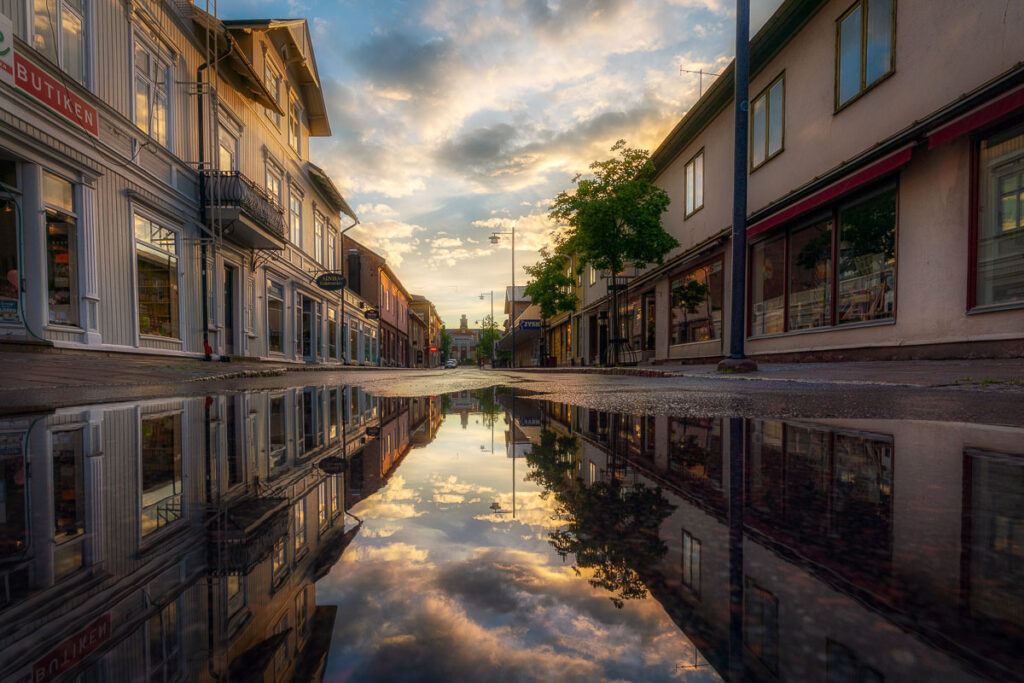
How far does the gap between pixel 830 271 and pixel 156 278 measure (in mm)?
12996

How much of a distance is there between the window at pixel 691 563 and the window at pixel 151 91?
12063 mm

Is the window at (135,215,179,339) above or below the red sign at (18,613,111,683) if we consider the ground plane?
above

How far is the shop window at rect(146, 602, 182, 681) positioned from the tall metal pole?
28.8 feet

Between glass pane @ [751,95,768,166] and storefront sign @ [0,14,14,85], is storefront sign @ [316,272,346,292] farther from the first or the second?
glass pane @ [751,95,768,166]

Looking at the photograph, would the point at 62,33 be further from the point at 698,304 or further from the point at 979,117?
the point at 698,304

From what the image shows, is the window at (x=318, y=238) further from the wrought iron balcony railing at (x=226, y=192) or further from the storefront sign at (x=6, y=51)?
the storefront sign at (x=6, y=51)

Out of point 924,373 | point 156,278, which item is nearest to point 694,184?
point 924,373

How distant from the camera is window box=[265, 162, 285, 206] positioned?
16.6 meters

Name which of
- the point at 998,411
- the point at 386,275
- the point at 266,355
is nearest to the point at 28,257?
the point at 266,355

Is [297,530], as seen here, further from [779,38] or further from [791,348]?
[779,38]

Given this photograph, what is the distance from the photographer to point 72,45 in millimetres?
7973

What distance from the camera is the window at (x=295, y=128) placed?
755 inches

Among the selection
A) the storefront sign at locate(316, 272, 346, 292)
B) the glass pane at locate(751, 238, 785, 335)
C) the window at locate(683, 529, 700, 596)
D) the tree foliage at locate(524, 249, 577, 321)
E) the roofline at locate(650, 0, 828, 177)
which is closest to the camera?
the window at locate(683, 529, 700, 596)

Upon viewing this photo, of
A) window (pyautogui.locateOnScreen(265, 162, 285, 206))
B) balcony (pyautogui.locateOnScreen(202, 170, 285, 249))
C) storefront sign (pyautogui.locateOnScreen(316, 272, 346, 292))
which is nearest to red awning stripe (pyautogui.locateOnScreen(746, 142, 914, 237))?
balcony (pyautogui.locateOnScreen(202, 170, 285, 249))
